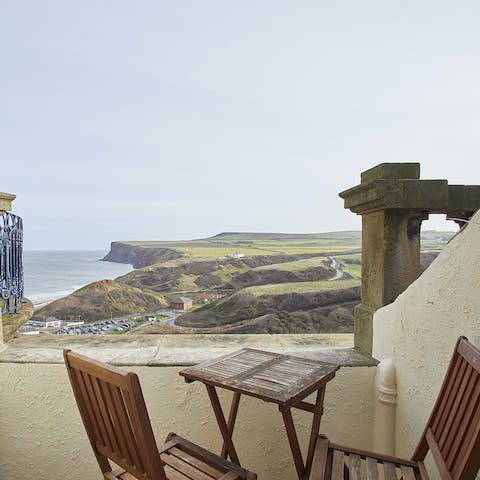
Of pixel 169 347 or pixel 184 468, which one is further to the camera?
pixel 169 347

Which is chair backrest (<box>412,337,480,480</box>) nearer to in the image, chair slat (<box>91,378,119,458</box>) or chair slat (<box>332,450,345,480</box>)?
chair slat (<box>332,450,345,480</box>)

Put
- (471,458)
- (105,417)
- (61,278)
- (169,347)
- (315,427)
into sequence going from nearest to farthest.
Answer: (471,458) < (105,417) < (315,427) < (169,347) < (61,278)

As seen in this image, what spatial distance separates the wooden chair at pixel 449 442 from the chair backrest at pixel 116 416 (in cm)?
61

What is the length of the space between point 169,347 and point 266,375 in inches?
32.7

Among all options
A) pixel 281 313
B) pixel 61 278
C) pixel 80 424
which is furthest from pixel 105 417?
pixel 61 278

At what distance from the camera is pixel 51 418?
6.31 ft

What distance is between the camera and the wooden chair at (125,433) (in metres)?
1.10

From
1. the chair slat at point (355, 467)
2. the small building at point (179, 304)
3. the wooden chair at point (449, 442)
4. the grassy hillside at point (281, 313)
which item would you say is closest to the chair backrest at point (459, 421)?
the wooden chair at point (449, 442)

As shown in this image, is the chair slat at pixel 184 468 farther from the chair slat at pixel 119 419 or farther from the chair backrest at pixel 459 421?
the chair backrest at pixel 459 421

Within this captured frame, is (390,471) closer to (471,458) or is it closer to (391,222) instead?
(471,458)

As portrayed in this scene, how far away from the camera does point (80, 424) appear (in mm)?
1925

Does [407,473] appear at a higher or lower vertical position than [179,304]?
higher

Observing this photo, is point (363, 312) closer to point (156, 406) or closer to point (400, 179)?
point (400, 179)

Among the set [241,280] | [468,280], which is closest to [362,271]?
[468,280]
